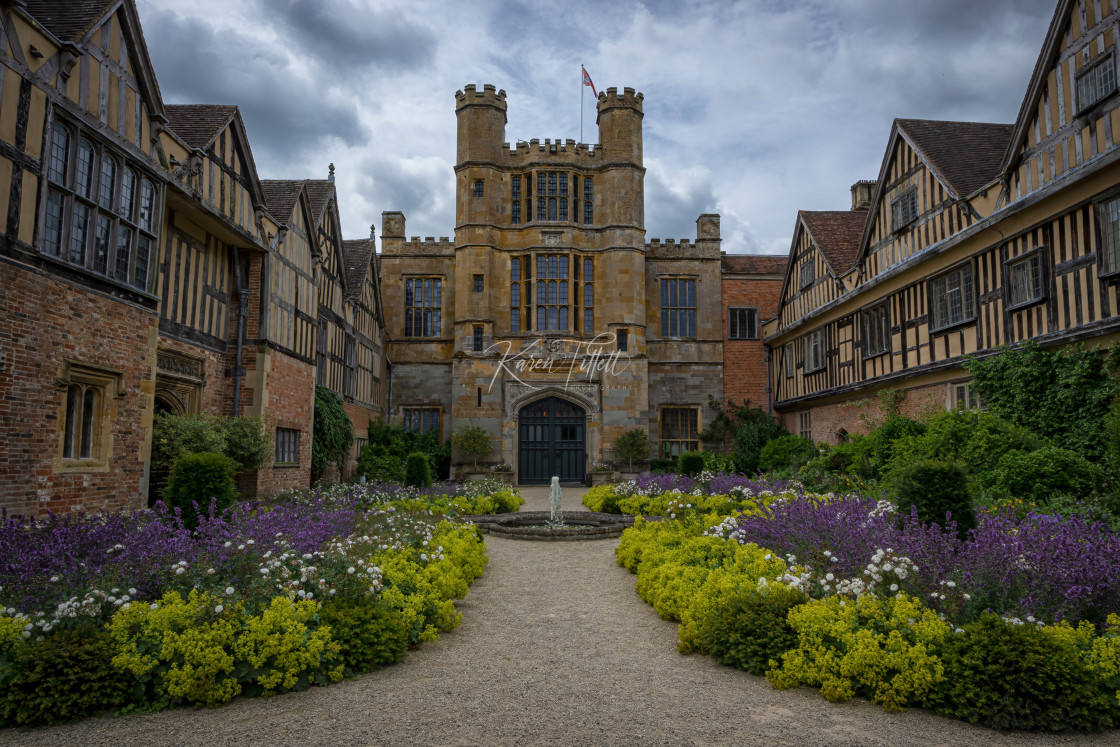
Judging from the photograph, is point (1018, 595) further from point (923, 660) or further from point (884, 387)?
point (884, 387)

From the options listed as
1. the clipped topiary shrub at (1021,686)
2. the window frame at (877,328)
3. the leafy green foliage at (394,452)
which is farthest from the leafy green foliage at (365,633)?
the leafy green foliage at (394,452)

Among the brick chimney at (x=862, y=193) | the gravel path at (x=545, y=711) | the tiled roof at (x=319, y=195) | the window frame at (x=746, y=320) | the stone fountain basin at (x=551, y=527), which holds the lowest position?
the gravel path at (x=545, y=711)

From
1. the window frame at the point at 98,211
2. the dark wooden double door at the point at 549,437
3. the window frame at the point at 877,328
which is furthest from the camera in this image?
the dark wooden double door at the point at 549,437

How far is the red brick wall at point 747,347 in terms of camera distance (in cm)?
2486

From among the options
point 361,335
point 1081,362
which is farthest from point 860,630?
point 361,335

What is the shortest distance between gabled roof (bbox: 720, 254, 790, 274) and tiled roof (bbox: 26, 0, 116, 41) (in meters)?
20.5

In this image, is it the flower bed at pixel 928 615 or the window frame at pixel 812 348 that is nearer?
the flower bed at pixel 928 615

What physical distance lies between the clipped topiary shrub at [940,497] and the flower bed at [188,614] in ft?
14.1

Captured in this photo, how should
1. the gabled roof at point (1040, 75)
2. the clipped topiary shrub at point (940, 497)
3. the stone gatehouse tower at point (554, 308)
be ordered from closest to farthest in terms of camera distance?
1. the clipped topiary shrub at point (940, 497)
2. the gabled roof at point (1040, 75)
3. the stone gatehouse tower at point (554, 308)

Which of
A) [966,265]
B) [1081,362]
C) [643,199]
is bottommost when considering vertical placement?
[1081,362]

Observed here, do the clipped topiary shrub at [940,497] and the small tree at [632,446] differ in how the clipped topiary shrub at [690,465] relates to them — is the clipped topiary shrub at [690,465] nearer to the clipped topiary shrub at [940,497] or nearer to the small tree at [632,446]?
the small tree at [632,446]

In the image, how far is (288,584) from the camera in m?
5.25

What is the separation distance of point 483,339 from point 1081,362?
672 inches

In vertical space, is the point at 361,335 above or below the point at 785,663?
above
